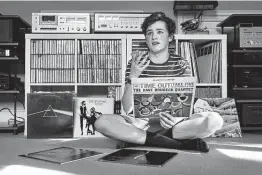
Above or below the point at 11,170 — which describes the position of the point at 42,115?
above

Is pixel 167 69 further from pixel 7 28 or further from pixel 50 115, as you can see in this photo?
pixel 7 28

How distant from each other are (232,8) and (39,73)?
1.73 metres

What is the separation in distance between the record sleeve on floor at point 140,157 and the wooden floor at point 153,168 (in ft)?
0.10

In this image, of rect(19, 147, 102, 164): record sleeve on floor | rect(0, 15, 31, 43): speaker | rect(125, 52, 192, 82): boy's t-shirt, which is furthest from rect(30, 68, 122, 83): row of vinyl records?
rect(19, 147, 102, 164): record sleeve on floor

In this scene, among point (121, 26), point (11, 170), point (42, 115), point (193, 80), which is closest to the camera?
point (11, 170)

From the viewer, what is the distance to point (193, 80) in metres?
1.51

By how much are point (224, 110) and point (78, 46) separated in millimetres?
1178

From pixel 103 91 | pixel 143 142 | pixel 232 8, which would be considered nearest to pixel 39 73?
pixel 103 91

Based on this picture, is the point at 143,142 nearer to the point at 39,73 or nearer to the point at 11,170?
the point at 11,170

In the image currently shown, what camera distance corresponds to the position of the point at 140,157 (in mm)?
1408

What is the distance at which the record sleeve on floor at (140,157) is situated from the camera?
133 cm

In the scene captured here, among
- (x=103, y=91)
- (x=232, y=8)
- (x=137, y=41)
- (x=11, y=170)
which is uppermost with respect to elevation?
(x=232, y=8)

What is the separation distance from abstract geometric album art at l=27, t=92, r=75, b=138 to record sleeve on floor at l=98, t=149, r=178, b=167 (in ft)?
2.23

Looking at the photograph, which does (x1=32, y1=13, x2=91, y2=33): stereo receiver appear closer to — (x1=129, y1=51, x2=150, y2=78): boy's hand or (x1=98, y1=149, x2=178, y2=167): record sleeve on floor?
(x1=129, y1=51, x2=150, y2=78): boy's hand
